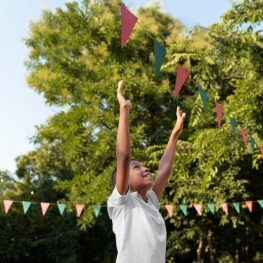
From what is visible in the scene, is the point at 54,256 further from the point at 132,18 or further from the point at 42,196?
the point at 132,18

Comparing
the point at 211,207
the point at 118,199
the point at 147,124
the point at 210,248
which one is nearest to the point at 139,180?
the point at 118,199

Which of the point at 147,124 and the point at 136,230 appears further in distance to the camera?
the point at 147,124

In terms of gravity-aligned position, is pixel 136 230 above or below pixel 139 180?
below

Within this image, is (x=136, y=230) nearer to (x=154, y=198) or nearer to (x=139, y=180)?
(x=139, y=180)

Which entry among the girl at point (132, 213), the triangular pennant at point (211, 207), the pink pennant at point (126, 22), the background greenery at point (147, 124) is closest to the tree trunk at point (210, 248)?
the background greenery at point (147, 124)

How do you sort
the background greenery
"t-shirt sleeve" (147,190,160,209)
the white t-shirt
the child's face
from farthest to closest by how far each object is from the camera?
the background greenery
"t-shirt sleeve" (147,190,160,209)
the child's face
the white t-shirt

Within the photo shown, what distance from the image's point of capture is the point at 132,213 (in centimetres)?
212

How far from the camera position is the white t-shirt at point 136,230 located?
79.6 inches

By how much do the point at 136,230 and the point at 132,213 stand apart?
0.26ft

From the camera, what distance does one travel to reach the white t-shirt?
2021 millimetres

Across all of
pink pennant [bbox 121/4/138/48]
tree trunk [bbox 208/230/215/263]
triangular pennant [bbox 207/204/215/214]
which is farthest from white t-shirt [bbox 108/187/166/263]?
tree trunk [bbox 208/230/215/263]

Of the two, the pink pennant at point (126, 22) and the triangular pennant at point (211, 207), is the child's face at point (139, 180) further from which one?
the triangular pennant at point (211, 207)

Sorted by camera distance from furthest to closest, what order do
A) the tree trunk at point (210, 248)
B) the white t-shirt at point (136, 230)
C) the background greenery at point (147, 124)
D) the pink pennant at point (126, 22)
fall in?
the tree trunk at point (210, 248) → the background greenery at point (147, 124) → the pink pennant at point (126, 22) → the white t-shirt at point (136, 230)

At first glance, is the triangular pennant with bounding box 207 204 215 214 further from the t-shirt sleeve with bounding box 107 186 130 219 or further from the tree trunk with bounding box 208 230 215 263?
the t-shirt sleeve with bounding box 107 186 130 219
